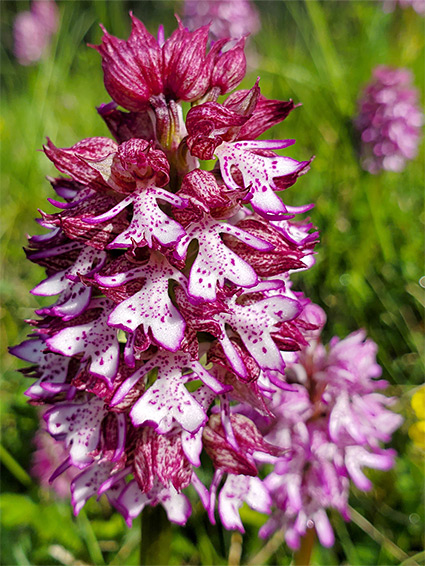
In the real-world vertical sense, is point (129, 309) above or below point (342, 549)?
above

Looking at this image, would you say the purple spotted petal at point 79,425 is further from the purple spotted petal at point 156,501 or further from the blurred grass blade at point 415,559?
the blurred grass blade at point 415,559

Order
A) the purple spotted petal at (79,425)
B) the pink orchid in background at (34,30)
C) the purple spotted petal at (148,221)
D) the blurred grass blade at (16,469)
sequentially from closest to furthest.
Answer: the purple spotted petal at (148,221) → the purple spotted petal at (79,425) → the blurred grass blade at (16,469) → the pink orchid in background at (34,30)

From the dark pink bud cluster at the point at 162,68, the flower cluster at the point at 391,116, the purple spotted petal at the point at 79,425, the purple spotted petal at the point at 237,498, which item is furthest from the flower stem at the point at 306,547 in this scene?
the flower cluster at the point at 391,116

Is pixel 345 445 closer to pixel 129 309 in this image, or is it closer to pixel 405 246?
pixel 129 309

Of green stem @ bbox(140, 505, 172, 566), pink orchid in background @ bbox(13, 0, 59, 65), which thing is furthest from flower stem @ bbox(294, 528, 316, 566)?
pink orchid in background @ bbox(13, 0, 59, 65)

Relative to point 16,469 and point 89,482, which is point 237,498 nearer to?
point 89,482

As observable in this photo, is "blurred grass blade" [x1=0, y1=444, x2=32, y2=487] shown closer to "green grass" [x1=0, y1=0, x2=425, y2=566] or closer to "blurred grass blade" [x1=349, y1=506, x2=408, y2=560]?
"green grass" [x1=0, y1=0, x2=425, y2=566]

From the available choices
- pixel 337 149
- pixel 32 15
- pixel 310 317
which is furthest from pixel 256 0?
pixel 310 317
